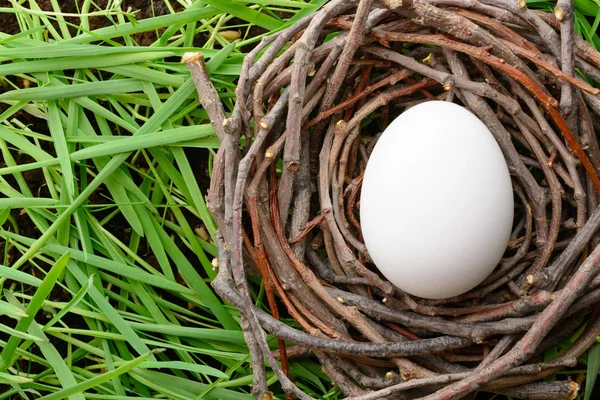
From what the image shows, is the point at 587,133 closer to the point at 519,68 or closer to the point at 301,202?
the point at 519,68

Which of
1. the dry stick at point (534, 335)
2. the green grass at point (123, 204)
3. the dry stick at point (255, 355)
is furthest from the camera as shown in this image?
the green grass at point (123, 204)

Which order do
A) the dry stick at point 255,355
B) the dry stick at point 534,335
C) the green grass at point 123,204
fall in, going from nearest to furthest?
the dry stick at point 534,335 → the dry stick at point 255,355 → the green grass at point 123,204

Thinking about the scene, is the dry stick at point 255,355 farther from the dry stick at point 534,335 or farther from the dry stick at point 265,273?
the dry stick at point 534,335

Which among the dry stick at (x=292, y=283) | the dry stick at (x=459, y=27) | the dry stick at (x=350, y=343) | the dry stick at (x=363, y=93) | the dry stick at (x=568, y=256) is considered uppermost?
the dry stick at (x=459, y=27)

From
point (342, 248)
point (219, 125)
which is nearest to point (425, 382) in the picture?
point (342, 248)

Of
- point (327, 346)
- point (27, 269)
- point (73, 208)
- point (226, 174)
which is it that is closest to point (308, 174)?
point (226, 174)

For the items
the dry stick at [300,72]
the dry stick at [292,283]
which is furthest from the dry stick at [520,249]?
the dry stick at [300,72]

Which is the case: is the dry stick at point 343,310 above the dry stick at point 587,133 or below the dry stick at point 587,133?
below

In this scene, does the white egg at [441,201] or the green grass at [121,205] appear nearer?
the white egg at [441,201]
